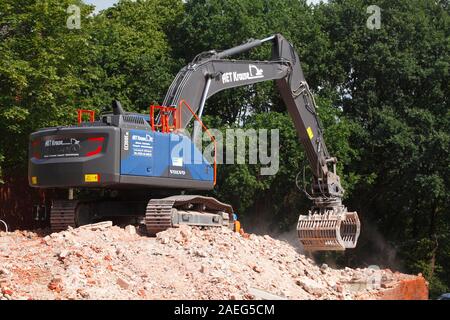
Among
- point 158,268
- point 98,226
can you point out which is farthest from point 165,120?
point 158,268

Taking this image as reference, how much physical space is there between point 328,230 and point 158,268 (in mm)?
6683

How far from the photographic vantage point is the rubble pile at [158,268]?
1155 centimetres

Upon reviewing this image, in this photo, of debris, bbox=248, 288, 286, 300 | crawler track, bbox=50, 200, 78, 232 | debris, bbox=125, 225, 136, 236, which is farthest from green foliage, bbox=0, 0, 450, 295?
debris, bbox=248, 288, 286, 300

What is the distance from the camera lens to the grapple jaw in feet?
60.8

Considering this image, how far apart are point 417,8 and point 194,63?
56.0ft

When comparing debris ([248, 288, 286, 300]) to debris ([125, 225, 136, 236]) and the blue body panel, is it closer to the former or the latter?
debris ([125, 225, 136, 236])

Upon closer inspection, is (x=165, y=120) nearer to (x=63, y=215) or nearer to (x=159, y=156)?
(x=159, y=156)

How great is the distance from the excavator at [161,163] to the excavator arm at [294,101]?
0.08 ft

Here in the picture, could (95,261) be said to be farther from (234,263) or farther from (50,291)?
(234,263)

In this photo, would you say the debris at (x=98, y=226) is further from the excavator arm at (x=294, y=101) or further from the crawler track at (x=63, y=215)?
the excavator arm at (x=294, y=101)

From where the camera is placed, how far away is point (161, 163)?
51.0 ft
